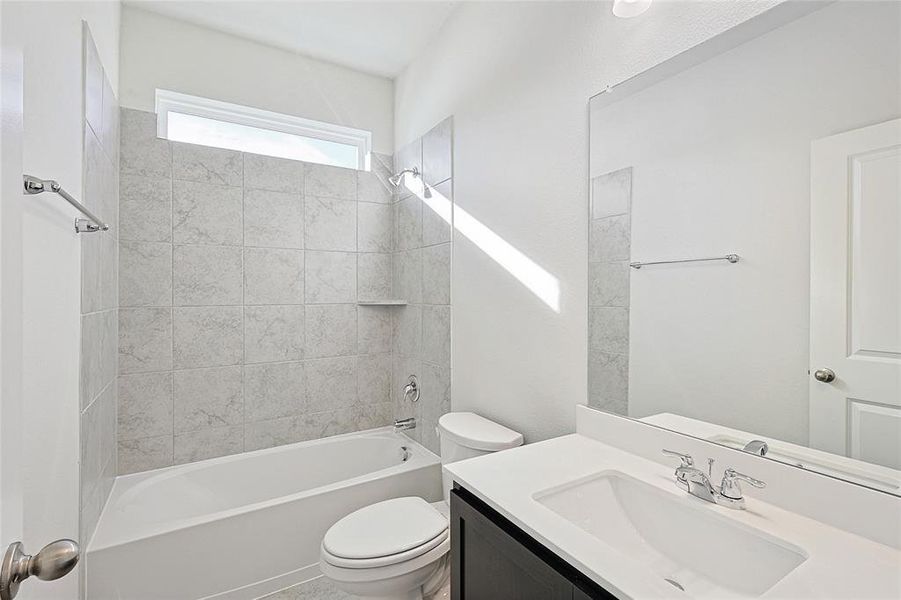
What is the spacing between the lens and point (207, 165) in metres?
Answer: 2.34

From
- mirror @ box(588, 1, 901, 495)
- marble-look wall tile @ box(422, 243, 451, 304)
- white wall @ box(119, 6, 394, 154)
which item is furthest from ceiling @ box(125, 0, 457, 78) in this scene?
mirror @ box(588, 1, 901, 495)

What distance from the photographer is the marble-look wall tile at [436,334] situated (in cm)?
228

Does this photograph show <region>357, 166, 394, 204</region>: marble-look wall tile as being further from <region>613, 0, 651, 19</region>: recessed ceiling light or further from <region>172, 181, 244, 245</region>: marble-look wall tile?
<region>613, 0, 651, 19</region>: recessed ceiling light

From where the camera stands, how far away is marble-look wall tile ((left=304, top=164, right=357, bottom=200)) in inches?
103

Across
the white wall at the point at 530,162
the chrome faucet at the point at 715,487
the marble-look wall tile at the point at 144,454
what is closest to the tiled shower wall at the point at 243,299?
the marble-look wall tile at the point at 144,454

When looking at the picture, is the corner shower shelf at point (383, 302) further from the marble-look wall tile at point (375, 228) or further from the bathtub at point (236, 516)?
the bathtub at point (236, 516)

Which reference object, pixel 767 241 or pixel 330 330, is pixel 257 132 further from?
pixel 767 241

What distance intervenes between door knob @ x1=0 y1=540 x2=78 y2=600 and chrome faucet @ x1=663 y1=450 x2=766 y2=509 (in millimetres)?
1141

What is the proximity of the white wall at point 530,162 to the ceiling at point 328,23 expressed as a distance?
189mm

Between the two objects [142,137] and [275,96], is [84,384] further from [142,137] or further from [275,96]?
[275,96]

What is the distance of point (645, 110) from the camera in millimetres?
1297

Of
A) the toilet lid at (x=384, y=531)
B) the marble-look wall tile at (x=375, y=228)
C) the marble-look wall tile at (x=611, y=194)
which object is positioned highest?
the marble-look wall tile at (x=375, y=228)

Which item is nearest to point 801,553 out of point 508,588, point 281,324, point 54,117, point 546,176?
point 508,588

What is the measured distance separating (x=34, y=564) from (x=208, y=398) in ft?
6.47
